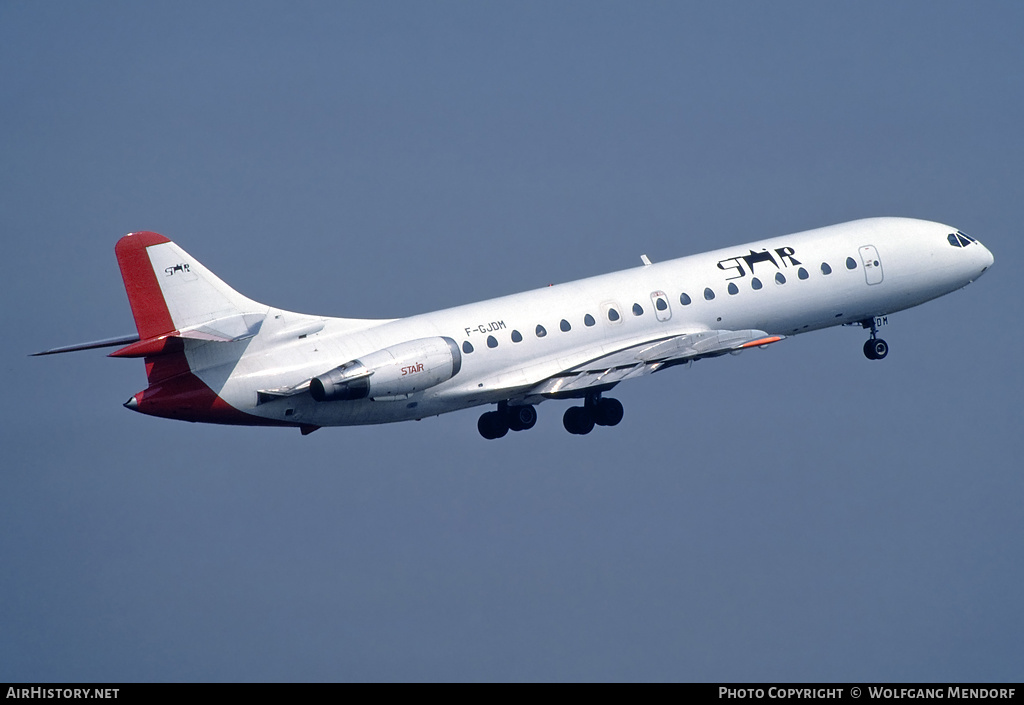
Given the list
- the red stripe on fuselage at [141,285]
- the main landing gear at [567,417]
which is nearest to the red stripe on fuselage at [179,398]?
the red stripe on fuselage at [141,285]

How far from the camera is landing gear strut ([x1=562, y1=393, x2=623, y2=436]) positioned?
50.7 metres

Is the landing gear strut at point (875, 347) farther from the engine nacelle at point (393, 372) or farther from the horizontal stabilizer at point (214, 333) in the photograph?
the horizontal stabilizer at point (214, 333)

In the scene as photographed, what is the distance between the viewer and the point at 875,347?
185 feet

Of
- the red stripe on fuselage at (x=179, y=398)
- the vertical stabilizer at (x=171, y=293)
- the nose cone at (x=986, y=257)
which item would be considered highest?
the nose cone at (x=986, y=257)

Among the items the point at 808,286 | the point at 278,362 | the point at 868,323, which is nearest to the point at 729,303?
the point at 808,286

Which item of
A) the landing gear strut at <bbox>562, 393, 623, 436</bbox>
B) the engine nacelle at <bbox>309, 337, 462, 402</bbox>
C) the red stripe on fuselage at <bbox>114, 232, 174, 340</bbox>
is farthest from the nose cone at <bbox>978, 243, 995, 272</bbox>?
the red stripe on fuselage at <bbox>114, 232, 174, 340</bbox>

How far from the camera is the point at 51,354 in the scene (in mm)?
45375

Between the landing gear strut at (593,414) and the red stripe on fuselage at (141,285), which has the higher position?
the red stripe on fuselage at (141,285)

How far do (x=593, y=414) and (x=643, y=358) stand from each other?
3.06 m

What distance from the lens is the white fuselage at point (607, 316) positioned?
45.1 metres

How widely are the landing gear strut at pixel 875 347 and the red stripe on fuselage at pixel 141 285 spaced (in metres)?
24.0

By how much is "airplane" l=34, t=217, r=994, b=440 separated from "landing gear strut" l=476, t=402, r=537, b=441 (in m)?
0.04

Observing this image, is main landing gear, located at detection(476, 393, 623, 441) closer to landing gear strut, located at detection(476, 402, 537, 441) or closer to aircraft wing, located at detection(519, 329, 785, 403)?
landing gear strut, located at detection(476, 402, 537, 441)
